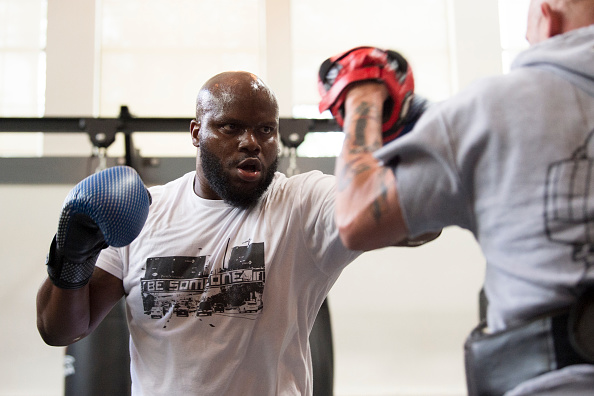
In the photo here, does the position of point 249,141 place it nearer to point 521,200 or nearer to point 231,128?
point 231,128

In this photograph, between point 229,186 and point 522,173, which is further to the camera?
point 229,186

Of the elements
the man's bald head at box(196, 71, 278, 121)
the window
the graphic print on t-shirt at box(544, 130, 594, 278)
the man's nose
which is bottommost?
the graphic print on t-shirt at box(544, 130, 594, 278)

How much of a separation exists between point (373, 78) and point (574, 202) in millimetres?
433

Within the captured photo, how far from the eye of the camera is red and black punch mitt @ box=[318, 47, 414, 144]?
41.9 inches

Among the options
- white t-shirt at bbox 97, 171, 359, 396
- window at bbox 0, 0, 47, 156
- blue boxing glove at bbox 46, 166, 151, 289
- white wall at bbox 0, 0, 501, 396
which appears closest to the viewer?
blue boxing glove at bbox 46, 166, 151, 289

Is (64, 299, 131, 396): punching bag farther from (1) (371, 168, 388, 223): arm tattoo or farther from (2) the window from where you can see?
(1) (371, 168, 388, 223): arm tattoo

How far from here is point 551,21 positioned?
90 centimetres

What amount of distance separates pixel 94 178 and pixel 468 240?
3.18m

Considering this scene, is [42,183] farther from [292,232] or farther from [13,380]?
[292,232]

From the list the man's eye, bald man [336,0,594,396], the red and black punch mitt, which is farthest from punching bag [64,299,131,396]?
bald man [336,0,594,396]

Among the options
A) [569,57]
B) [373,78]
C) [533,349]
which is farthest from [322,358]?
[569,57]

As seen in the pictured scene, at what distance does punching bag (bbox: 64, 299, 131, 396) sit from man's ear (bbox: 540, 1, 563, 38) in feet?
7.70

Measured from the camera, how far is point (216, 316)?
1.60 metres

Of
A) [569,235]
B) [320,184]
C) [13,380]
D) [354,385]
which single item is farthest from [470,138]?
[13,380]
